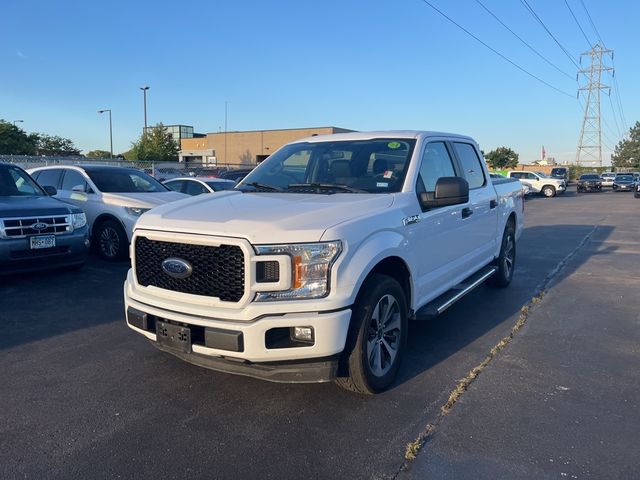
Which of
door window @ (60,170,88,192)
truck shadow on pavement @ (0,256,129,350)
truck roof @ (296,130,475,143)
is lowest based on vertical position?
truck shadow on pavement @ (0,256,129,350)

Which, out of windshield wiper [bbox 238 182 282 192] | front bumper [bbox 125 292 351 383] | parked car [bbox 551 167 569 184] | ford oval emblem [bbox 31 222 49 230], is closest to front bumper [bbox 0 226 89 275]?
ford oval emblem [bbox 31 222 49 230]

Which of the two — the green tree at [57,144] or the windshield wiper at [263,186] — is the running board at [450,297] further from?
the green tree at [57,144]

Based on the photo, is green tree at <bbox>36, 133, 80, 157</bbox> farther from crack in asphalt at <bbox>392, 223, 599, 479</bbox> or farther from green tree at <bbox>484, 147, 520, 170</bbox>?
crack in asphalt at <bbox>392, 223, 599, 479</bbox>

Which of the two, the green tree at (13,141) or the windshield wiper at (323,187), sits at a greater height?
the green tree at (13,141)

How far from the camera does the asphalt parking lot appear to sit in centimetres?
287

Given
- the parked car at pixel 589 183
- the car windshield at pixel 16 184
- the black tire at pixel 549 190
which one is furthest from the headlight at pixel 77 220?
the parked car at pixel 589 183

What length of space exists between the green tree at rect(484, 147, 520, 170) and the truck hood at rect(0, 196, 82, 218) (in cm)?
5371

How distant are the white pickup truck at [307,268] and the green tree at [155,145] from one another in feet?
162

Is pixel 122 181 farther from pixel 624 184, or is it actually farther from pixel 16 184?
pixel 624 184

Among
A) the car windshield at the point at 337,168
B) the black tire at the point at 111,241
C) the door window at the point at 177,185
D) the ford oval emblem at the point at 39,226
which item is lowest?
the black tire at the point at 111,241

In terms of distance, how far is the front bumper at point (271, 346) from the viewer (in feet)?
10.2

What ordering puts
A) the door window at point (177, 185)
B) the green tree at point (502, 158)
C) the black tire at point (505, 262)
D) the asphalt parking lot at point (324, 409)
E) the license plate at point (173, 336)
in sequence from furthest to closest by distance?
the green tree at point (502, 158) < the door window at point (177, 185) < the black tire at point (505, 262) < the license plate at point (173, 336) < the asphalt parking lot at point (324, 409)

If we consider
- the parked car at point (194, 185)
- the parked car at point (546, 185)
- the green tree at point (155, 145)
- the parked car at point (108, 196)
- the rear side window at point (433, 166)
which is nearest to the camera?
the rear side window at point (433, 166)

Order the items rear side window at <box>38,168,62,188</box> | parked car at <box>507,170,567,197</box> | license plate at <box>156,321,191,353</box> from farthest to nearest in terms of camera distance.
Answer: parked car at <box>507,170,567,197</box>, rear side window at <box>38,168,62,188</box>, license plate at <box>156,321,191,353</box>
